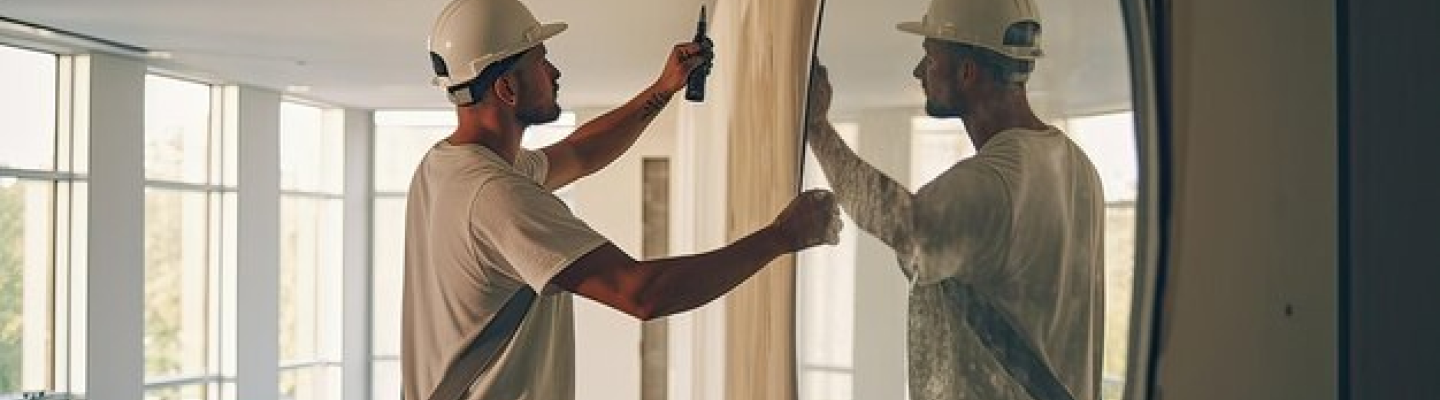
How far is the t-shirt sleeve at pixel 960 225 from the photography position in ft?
1.00

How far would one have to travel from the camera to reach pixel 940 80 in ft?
1.09

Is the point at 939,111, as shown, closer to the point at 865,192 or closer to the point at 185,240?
the point at 865,192

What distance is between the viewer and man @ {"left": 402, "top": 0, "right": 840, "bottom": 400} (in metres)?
0.86

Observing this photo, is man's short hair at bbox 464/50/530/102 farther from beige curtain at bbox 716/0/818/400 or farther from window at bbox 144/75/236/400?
window at bbox 144/75/236/400

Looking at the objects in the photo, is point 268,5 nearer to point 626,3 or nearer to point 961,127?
point 626,3

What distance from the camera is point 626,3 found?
5348mm

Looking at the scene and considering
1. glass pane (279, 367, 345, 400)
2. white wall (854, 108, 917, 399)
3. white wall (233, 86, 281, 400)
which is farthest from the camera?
glass pane (279, 367, 345, 400)

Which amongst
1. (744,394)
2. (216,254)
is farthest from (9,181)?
(744,394)

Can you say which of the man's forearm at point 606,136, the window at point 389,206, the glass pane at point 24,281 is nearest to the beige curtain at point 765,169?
the man's forearm at point 606,136

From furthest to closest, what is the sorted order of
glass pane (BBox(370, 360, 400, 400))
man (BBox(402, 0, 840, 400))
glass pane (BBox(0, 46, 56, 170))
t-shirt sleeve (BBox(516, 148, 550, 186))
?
glass pane (BBox(370, 360, 400, 400)) → glass pane (BBox(0, 46, 56, 170)) → t-shirt sleeve (BBox(516, 148, 550, 186)) → man (BBox(402, 0, 840, 400))

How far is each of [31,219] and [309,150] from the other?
3.67 metres

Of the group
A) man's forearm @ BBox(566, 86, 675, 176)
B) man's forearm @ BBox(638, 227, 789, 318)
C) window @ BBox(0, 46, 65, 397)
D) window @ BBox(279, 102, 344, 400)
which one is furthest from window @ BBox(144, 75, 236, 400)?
man's forearm @ BBox(638, 227, 789, 318)

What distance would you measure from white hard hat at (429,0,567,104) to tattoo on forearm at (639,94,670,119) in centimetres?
7

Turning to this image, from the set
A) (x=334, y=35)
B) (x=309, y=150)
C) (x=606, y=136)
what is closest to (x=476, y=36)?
(x=606, y=136)
